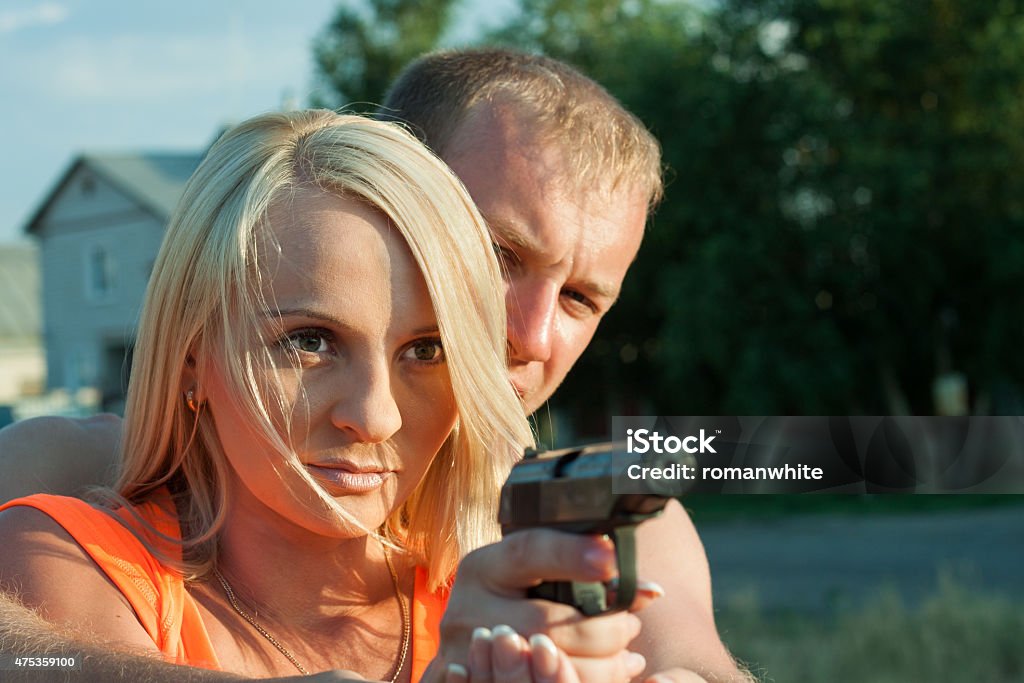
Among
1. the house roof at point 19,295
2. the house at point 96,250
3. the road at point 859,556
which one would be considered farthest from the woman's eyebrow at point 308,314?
the house roof at point 19,295

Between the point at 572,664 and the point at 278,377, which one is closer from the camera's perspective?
the point at 572,664

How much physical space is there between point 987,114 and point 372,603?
2183 cm

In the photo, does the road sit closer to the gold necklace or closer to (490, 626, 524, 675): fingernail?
the gold necklace

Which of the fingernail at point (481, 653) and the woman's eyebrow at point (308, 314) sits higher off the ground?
the woman's eyebrow at point (308, 314)

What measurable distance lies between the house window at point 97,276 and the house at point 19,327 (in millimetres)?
8100

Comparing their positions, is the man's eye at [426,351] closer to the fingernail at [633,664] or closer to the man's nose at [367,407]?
the man's nose at [367,407]

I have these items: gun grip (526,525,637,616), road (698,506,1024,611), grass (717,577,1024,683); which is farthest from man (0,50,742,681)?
road (698,506,1024,611)

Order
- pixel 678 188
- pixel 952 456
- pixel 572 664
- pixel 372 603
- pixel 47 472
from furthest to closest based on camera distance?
pixel 678 188 → pixel 952 456 → pixel 47 472 → pixel 372 603 → pixel 572 664

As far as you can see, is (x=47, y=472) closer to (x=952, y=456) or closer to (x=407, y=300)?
(x=407, y=300)

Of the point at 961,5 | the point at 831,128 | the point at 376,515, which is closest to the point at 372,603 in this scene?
the point at 376,515

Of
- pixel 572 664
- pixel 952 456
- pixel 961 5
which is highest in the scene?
pixel 961 5

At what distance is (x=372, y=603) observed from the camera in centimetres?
228

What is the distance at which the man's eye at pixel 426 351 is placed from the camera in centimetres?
199

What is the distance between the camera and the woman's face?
6.23 ft
